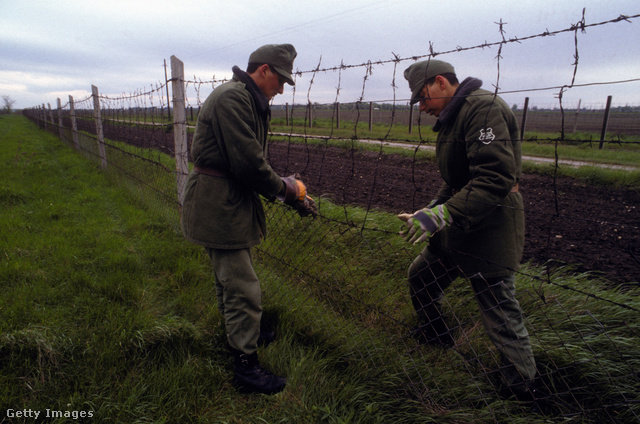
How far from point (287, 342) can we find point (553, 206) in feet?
17.1

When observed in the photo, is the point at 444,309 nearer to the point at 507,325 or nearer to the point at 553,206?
the point at 507,325

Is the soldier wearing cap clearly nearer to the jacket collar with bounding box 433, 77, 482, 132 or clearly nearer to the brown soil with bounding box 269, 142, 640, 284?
the brown soil with bounding box 269, 142, 640, 284

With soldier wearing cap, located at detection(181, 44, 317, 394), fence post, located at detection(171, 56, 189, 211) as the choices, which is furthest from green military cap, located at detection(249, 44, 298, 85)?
fence post, located at detection(171, 56, 189, 211)

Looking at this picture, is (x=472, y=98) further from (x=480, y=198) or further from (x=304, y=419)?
(x=304, y=419)

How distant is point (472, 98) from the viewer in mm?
1823

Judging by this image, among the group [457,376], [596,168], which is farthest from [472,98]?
[596,168]

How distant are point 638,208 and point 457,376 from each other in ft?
18.2

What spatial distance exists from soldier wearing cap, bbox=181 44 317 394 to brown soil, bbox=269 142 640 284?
0.43 meters

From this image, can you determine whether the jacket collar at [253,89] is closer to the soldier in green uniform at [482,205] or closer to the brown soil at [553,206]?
A: the brown soil at [553,206]

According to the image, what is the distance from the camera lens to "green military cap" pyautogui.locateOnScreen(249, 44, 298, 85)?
6.68 feet

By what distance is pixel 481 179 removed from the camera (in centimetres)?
167

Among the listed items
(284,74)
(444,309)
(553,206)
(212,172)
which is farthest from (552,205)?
(212,172)

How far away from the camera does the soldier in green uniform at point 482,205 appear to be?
166 cm

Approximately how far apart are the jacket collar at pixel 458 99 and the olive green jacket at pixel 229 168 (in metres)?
0.96
